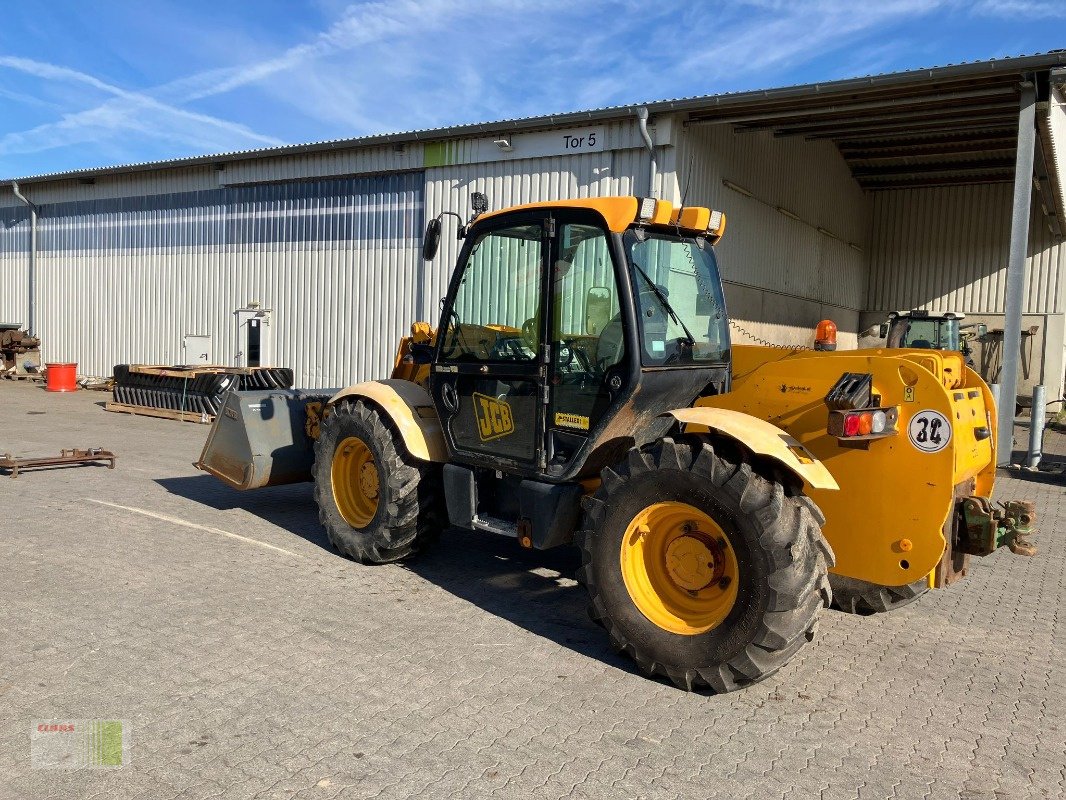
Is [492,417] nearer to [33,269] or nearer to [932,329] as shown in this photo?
[932,329]

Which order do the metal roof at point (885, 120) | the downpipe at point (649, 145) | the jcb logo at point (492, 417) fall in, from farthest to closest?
the downpipe at point (649, 145), the metal roof at point (885, 120), the jcb logo at point (492, 417)

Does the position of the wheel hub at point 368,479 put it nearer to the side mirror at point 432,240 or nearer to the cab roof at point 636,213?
the side mirror at point 432,240

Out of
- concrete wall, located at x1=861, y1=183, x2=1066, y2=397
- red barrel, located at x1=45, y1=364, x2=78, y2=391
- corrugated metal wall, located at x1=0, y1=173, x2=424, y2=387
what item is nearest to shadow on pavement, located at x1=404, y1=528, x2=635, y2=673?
corrugated metal wall, located at x1=0, y1=173, x2=424, y2=387

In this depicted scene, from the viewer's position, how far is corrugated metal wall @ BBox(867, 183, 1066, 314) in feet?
69.9

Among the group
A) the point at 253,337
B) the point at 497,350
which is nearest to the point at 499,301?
the point at 497,350

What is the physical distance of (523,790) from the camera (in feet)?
10.5

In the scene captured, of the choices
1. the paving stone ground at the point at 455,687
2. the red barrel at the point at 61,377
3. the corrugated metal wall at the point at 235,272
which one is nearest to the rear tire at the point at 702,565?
the paving stone ground at the point at 455,687

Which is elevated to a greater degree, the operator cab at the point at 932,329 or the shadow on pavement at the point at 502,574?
the operator cab at the point at 932,329

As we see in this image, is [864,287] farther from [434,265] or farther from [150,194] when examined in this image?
[150,194]

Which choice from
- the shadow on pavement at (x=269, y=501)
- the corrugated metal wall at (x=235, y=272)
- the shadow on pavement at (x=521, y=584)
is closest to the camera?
the shadow on pavement at (x=521, y=584)

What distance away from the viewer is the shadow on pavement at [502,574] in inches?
193

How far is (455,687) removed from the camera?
13.4 ft

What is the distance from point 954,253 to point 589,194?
1416cm

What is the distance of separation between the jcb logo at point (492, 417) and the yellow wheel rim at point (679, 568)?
1.17 m
